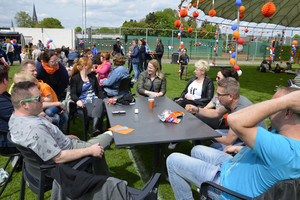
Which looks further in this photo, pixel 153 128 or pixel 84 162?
pixel 153 128

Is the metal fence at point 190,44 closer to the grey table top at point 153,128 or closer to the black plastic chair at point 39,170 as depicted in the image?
the grey table top at point 153,128

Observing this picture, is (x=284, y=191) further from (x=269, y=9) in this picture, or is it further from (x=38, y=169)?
(x=269, y=9)

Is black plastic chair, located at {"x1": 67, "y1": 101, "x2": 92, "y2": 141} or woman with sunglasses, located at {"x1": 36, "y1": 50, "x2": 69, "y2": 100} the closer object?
black plastic chair, located at {"x1": 67, "y1": 101, "x2": 92, "y2": 141}

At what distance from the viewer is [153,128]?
8.34 feet

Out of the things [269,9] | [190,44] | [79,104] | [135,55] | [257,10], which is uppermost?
[257,10]

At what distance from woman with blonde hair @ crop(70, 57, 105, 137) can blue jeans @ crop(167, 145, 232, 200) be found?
223cm

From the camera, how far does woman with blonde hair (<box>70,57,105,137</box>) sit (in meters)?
3.96

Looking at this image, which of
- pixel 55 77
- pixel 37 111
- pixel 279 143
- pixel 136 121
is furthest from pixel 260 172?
pixel 55 77

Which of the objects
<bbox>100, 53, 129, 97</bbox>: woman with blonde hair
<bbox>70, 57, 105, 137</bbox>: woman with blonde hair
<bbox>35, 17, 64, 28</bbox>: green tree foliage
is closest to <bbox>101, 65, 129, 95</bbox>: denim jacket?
<bbox>100, 53, 129, 97</bbox>: woman with blonde hair

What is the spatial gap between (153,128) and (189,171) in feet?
2.41

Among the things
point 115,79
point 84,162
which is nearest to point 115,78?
point 115,79

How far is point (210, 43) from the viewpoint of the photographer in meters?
26.1

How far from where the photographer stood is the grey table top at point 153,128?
7.30 ft

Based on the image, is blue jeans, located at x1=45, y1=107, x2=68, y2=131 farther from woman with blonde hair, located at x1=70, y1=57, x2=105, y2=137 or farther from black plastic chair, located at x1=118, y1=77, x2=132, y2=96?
black plastic chair, located at x1=118, y1=77, x2=132, y2=96
